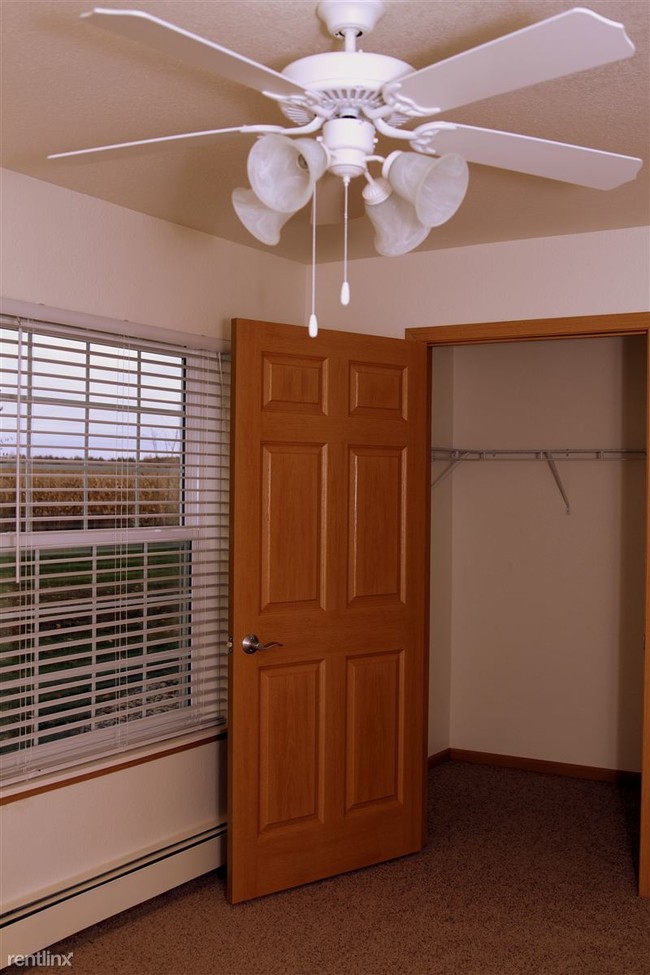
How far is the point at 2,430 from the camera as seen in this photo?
303 cm

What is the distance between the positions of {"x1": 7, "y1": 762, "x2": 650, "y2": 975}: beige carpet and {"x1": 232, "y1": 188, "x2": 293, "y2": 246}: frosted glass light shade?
2274 mm

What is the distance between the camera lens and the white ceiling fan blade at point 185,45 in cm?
149

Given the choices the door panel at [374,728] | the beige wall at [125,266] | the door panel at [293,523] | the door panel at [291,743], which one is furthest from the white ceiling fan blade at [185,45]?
the door panel at [374,728]

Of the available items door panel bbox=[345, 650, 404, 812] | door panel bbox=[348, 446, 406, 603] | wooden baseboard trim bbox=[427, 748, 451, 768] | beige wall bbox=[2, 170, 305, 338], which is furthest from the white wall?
wooden baseboard trim bbox=[427, 748, 451, 768]

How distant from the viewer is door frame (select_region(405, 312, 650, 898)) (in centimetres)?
358

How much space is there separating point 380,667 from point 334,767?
430mm

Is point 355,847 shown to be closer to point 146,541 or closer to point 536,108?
point 146,541

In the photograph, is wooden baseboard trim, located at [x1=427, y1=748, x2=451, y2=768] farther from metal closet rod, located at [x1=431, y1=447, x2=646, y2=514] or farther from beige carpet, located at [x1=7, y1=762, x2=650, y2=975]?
metal closet rod, located at [x1=431, y1=447, x2=646, y2=514]

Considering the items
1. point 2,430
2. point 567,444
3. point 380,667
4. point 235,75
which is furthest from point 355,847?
point 235,75

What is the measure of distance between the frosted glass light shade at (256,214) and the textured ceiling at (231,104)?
13 centimetres

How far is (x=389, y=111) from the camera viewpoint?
188 cm

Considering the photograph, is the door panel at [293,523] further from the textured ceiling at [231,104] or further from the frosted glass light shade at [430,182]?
the frosted glass light shade at [430,182]

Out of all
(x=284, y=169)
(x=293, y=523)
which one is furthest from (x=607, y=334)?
(x=284, y=169)

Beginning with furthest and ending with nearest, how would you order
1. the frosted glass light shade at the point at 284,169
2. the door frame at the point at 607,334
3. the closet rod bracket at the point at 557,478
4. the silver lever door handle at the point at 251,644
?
the closet rod bracket at the point at 557,478, the door frame at the point at 607,334, the silver lever door handle at the point at 251,644, the frosted glass light shade at the point at 284,169
